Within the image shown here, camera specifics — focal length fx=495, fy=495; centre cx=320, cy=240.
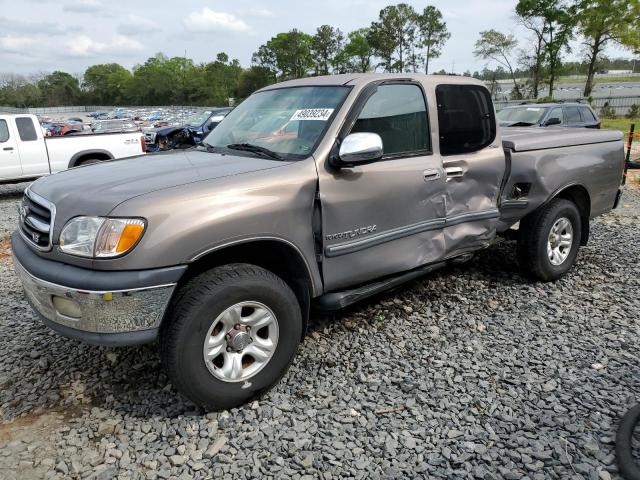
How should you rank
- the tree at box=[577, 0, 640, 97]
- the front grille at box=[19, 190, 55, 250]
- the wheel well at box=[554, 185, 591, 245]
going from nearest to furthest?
1. the front grille at box=[19, 190, 55, 250]
2. the wheel well at box=[554, 185, 591, 245]
3. the tree at box=[577, 0, 640, 97]

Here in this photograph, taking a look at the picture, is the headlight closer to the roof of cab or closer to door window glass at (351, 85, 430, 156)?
door window glass at (351, 85, 430, 156)

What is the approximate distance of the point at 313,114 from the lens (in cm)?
332

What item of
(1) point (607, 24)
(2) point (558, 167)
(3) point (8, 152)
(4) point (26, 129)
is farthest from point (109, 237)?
(1) point (607, 24)

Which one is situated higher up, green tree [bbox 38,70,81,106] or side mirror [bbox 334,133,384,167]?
green tree [bbox 38,70,81,106]

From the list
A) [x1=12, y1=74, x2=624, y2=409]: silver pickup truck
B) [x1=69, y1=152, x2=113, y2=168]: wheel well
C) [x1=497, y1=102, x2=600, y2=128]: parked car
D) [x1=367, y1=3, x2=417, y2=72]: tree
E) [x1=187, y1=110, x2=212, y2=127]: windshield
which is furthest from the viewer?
[x1=367, y1=3, x2=417, y2=72]: tree

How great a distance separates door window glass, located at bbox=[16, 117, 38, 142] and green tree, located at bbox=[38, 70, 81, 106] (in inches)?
3511

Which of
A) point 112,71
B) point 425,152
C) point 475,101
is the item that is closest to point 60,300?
point 425,152

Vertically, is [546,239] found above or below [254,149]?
below

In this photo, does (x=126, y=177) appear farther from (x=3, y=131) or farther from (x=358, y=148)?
(x=3, y=131)

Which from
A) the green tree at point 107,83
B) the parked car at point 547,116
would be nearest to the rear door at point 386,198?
the parked car at point 547,116

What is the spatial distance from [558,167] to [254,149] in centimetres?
284

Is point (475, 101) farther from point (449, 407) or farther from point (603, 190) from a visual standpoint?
point (449, 407)

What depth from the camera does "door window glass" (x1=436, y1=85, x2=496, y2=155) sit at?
3.80 m

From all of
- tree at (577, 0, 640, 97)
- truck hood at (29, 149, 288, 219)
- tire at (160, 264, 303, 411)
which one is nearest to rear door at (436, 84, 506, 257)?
truck hood at (29, 149, 288, 219)
